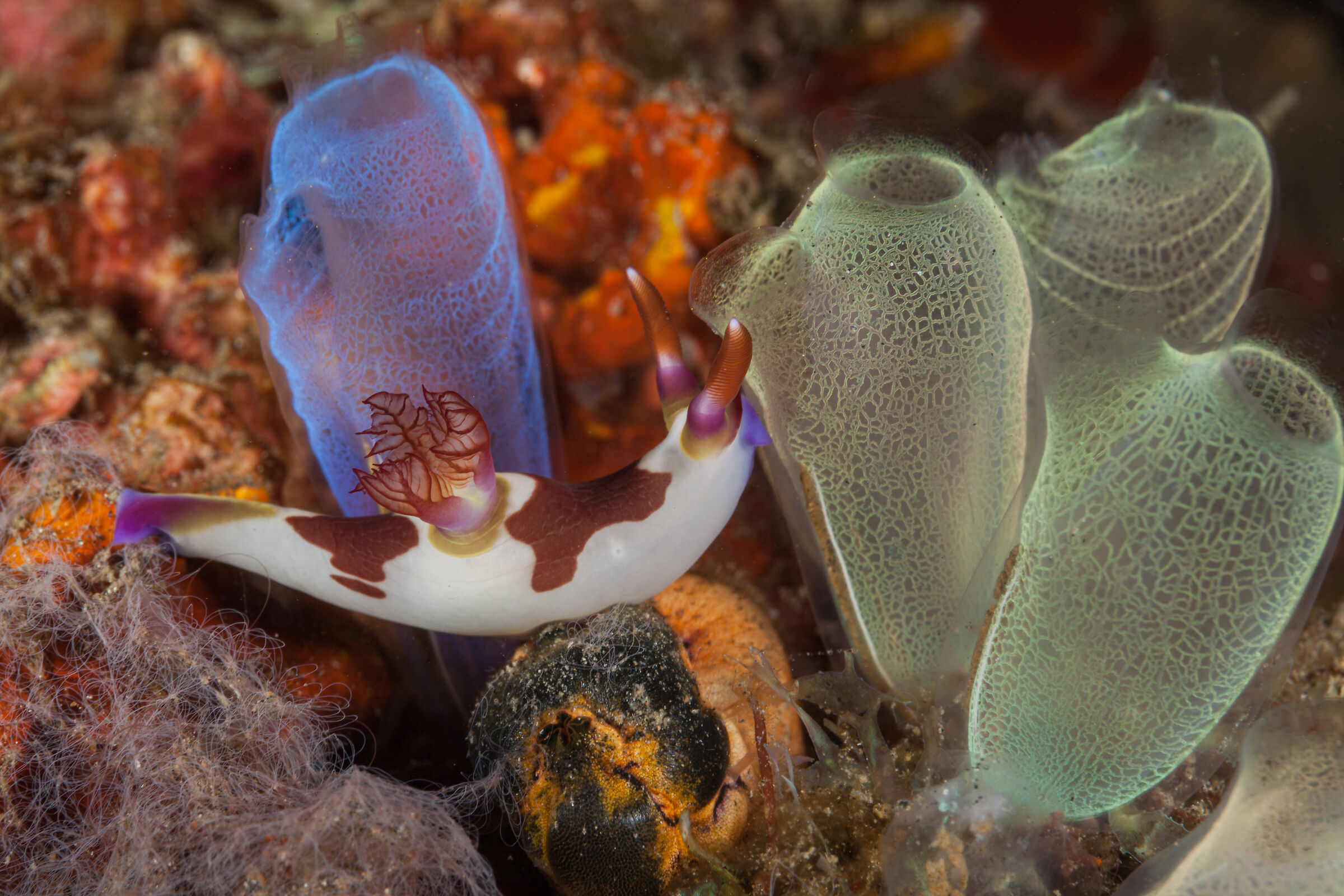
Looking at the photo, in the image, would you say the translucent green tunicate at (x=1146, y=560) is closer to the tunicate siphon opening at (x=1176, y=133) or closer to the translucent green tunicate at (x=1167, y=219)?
the translucent green tunicate at (x=1167, y=219)

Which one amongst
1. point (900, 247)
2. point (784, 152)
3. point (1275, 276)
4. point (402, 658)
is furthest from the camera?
point (784, 152)

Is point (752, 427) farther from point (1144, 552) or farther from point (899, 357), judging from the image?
point (1144, 552)

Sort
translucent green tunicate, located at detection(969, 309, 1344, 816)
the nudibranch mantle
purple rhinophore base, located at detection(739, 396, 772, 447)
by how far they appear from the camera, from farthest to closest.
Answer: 1. purple rhinophore base, located at detection(739, 396, 772, 447)
2. the nudibranch mantle
3. translucent green tunicate, located at detection(969, 309, 1344, 816)

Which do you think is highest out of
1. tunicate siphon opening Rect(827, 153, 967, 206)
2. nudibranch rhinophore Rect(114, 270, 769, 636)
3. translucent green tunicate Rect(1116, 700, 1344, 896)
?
tunicate siphon opening Rect(827, 153, 967, 206)

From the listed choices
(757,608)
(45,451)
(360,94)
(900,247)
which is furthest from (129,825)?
(900,247)

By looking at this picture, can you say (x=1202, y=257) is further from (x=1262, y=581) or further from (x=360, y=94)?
(x=360, y=94)

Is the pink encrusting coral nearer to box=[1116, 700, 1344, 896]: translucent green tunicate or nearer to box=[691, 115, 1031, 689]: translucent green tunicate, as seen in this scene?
box=[691, 115, 1031, 689]: translucent green tunicate

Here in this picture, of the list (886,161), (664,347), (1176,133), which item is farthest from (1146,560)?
(1176,133)

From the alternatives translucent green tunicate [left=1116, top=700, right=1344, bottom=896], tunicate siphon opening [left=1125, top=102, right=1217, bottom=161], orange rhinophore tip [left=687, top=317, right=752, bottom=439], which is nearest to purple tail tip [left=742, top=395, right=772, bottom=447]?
orange rhinophore tip [left=687, top=317, right=752, bottom=439]
